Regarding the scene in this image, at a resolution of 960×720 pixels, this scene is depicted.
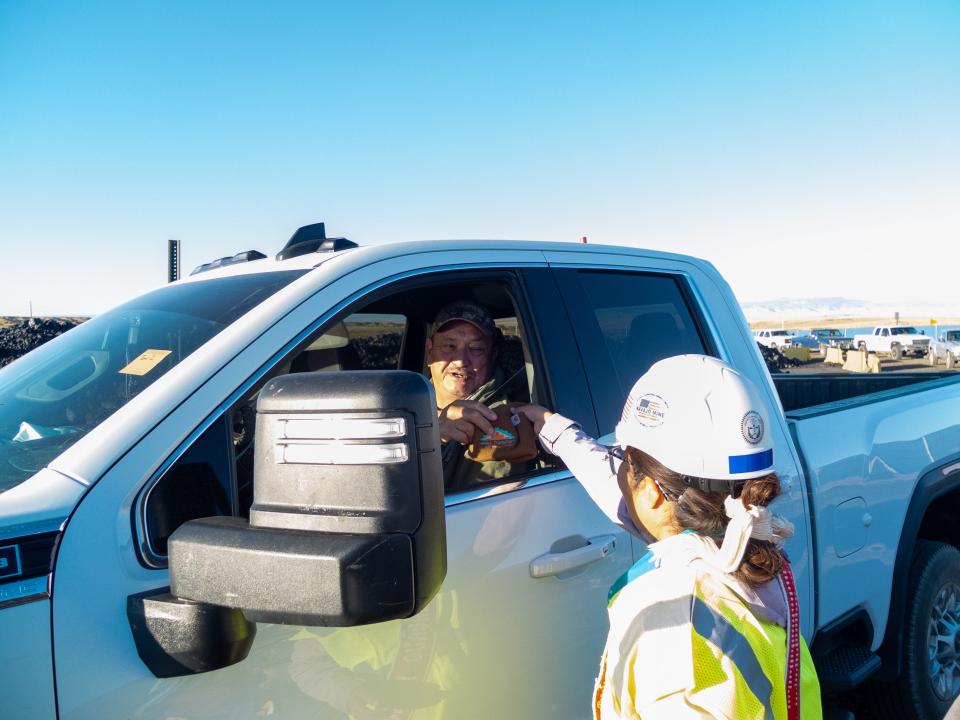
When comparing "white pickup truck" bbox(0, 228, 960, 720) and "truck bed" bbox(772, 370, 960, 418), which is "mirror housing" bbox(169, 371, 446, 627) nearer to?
"white pickup truck" bbox(0, 228, 960, 720)

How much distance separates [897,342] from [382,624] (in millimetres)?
46431

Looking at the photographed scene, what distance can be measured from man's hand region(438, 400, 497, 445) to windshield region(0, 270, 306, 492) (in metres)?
0.71

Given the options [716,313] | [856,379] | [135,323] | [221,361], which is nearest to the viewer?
[221,361]

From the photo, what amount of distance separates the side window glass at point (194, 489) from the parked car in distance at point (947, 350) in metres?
39.2

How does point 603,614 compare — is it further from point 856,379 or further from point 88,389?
point 856,379

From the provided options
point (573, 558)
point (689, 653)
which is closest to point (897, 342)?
point (573, 558)

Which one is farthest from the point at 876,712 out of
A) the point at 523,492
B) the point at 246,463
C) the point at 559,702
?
the point at 246,463

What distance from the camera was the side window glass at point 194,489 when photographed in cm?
148

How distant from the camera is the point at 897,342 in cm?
4159

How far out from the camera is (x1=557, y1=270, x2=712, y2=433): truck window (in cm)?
246

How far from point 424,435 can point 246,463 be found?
1.07 m

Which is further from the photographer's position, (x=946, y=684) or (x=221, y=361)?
(x=946, y=684)

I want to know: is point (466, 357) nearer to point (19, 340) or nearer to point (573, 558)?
point (573, 558)

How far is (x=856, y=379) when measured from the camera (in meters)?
5.32
